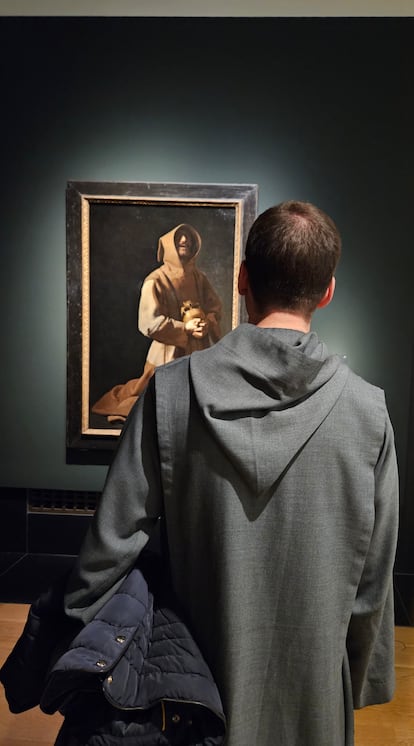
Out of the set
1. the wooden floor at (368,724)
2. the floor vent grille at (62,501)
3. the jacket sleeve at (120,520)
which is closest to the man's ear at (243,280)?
the jacket sleeve at (120,520)

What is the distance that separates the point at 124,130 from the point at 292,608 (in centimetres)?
283

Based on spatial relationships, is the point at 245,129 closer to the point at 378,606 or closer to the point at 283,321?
the point at 283,321

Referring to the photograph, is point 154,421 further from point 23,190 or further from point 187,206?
point 23,190

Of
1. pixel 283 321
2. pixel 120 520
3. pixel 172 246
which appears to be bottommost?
pixel 120 520

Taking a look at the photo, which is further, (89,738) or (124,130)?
(124,130)

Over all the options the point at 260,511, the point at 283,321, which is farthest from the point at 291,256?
the point at 260,511

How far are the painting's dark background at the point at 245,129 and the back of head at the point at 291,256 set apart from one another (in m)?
2.23

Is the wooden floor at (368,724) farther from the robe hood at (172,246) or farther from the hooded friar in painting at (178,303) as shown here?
the robe hood at (172,246)

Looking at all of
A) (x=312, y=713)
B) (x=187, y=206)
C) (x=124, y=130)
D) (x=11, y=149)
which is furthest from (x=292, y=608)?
(x=11, y=149)

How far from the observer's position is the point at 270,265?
106 centimetres

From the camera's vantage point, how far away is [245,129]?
3.19m

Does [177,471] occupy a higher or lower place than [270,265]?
lower

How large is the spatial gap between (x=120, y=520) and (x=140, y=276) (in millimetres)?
2340

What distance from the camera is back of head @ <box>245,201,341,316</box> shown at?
1046 mm
